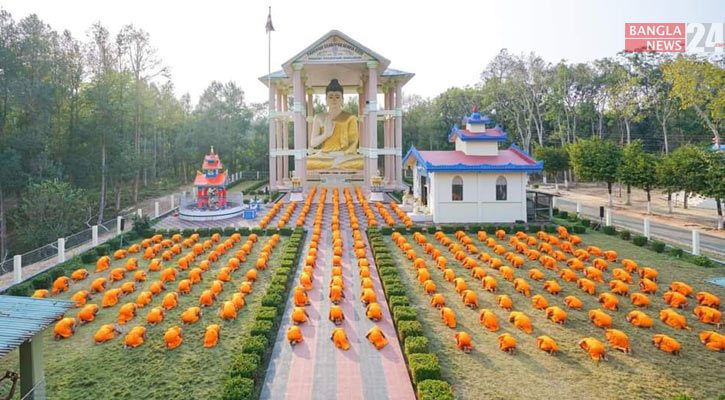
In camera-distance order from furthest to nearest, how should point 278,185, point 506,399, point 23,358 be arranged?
1. point 278,185
2. point 506,399
3. point 23,358

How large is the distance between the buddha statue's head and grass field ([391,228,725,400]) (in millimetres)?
29127

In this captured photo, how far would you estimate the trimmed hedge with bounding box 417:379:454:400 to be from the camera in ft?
27.7

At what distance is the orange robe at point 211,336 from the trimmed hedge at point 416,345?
439 centimetres

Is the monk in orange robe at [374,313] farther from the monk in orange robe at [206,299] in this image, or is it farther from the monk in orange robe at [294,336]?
the monk in orange robe at [206,299]

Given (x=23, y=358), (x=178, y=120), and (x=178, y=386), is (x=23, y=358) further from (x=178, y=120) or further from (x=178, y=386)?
(x=178, y=120)

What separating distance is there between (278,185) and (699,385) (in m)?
34.0

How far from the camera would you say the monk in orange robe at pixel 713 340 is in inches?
425

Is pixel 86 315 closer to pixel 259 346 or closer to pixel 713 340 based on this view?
pixel 259 346

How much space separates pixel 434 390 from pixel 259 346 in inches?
153

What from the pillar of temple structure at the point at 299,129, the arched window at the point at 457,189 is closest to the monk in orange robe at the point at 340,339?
the arched window at the point at 457,189

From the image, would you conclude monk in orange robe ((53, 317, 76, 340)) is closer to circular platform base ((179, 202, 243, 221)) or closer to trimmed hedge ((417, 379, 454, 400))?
trimmed hedge ((417, 379, 454, 400))

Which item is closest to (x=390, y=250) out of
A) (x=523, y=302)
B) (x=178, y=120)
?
(x=523, y=302)

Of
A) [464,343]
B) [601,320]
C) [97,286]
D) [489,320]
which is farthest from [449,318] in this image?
[97,286]

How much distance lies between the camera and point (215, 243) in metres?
21.8
